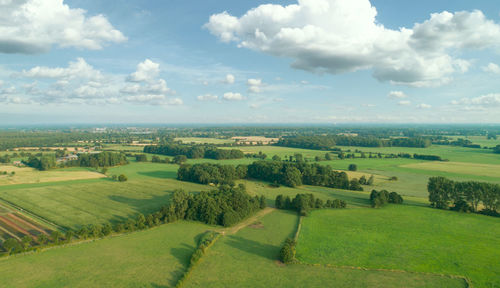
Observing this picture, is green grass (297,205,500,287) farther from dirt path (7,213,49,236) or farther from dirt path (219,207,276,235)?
dirt path (7,213,49,236)

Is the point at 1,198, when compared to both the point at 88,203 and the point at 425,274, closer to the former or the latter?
the point at 88,203

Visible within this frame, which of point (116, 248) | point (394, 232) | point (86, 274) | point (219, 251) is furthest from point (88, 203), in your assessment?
point (394, 232)

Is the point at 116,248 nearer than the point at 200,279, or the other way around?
the point at 200,279

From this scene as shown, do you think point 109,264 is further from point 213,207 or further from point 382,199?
point 382,199

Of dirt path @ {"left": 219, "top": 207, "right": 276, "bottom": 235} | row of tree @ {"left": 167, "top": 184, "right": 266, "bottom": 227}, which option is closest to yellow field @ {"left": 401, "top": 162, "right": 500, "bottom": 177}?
dirt path @ {"left": 219, "top": 207, "right": 276, "bottom": 235}

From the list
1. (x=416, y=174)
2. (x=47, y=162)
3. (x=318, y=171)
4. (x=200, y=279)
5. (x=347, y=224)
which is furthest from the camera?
(x=47, y=162)

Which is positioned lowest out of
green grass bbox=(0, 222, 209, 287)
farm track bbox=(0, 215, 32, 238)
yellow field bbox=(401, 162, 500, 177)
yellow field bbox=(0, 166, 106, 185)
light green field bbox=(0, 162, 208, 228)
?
green grass bbox=(0, 222, 209, 287)
